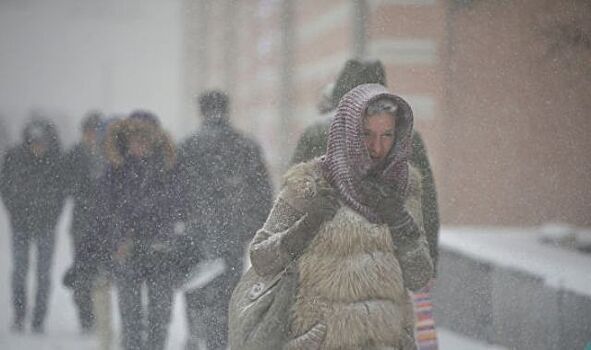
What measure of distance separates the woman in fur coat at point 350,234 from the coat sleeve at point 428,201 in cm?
130

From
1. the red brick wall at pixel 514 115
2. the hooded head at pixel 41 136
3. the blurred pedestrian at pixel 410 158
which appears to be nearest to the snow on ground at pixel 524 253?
the red brick wall at pixel 514 115

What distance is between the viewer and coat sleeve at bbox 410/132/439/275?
15.4 feet

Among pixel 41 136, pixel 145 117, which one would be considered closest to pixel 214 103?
pixel 145 117

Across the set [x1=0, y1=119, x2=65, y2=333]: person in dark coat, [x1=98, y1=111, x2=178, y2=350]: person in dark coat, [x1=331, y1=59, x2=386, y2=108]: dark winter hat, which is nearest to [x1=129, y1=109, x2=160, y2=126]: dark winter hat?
[x1=98, y1=111, x2=178, y2=350]: person in dark coat

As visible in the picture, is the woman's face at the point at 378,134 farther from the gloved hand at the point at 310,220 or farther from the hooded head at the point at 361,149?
the gloved hand at the point at 310,220

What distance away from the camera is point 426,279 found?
3502 millimetres

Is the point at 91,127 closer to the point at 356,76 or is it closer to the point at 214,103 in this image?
the point at 214,103

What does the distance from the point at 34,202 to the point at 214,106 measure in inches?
43.0

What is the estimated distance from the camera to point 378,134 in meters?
3.37

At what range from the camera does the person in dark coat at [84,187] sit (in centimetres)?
513

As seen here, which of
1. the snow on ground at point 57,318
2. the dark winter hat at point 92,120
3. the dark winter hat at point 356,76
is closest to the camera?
the dark winter hat at point 356,76

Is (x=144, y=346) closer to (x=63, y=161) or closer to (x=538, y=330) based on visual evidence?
(x=63, y=161)

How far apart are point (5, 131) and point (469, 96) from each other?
8.45 feet

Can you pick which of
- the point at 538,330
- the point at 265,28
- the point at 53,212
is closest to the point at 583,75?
the point at 538,330
